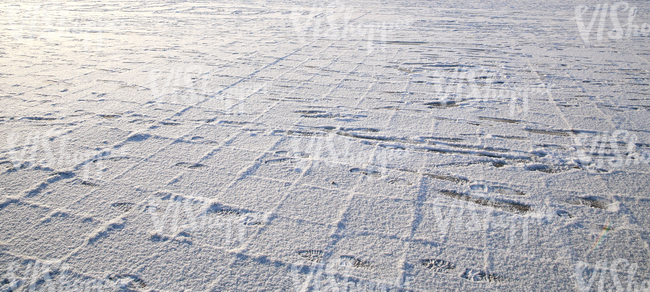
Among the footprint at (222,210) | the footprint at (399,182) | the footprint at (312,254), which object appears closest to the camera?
the footprint at (312,254)

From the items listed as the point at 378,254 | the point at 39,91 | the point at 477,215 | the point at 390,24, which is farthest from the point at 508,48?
A: the point at 39,91

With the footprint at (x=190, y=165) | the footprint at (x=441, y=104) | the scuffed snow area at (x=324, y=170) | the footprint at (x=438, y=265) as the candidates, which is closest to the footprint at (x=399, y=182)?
the scuffed snow area at (x=324, y=170)

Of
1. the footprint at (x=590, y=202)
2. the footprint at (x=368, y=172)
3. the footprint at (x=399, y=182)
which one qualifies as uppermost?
the footprint at (x=368, y=172)

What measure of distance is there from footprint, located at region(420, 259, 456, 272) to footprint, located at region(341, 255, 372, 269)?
22 cm

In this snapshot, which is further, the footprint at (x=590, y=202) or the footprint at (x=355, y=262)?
the footprint at (x=590, y=202)

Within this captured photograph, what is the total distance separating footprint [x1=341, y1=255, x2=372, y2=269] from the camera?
4.96 feet

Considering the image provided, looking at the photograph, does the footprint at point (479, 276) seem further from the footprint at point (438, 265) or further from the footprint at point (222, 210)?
the footprint at point (222, 210)

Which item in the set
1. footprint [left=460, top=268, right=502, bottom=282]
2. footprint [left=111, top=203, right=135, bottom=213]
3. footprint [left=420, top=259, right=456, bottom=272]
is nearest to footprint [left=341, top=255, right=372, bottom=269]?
footprint [left=420, top=259, right=456, bottom=272]

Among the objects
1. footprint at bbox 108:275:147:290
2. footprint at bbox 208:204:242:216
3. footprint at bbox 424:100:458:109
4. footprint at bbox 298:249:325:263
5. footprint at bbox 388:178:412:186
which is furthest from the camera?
footprint at bbox 424:100:458:109

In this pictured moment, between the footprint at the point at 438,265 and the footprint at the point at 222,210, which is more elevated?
the footprint at the point at 222,210

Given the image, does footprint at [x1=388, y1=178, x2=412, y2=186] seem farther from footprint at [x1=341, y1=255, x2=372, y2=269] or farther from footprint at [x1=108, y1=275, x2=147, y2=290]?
footprint at [x1=108, y1=275, x2=147, y2=290]

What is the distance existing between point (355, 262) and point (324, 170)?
0.74m

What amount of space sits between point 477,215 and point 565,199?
509 mm

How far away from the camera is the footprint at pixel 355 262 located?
4.96 ft
